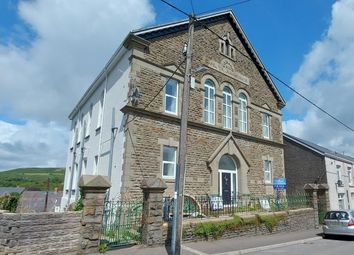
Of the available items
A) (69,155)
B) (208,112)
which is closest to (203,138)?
(208,112)

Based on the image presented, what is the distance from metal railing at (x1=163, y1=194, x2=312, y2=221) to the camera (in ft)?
42.6

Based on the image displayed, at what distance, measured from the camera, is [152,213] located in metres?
9.96

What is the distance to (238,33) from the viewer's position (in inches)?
875

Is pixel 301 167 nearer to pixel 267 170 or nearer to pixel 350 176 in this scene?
pixel 350 176

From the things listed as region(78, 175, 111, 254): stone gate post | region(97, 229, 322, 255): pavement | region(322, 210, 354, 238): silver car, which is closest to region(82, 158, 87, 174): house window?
region(97, 229, 322, 255): pavement

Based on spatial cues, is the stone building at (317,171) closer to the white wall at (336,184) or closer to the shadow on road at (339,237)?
the white wall at (336,184)

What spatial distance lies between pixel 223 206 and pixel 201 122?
5220 millimetres

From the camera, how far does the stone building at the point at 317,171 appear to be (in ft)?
92.5

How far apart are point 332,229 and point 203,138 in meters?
8.07

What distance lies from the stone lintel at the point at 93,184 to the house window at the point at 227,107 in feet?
38.2

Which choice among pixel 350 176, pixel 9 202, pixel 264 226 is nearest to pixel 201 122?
pixel 264 226

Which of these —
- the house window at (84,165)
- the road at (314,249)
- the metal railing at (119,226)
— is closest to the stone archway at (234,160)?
the road at (314,249)

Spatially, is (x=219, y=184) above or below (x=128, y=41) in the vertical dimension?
below

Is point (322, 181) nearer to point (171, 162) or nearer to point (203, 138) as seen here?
point (203, 138)
